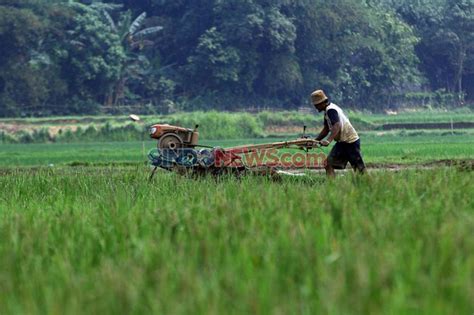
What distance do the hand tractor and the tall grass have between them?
150 inches

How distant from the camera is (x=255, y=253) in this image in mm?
5969

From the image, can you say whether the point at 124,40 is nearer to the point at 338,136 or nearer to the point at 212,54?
the point at 212,54

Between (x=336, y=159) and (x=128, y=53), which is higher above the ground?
(x=128, y=53)

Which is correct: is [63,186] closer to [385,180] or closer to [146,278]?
[385,180]

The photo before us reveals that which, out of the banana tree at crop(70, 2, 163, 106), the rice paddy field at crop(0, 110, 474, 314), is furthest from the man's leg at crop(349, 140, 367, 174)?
the banana tree at crop(70, 2, 163, 106)

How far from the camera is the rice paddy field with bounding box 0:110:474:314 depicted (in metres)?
4.96

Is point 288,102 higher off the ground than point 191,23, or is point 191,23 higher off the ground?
point 191,23

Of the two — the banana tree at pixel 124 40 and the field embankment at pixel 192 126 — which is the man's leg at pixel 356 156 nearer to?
the field embankment at pixel 192 126

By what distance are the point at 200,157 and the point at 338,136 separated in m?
1.60

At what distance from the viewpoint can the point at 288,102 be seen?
5628 cm

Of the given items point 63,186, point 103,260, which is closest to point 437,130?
point 63,186

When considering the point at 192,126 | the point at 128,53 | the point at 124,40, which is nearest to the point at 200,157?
the point at 192,126

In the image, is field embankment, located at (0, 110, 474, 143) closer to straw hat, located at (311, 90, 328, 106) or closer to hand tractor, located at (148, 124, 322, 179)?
hand tractor, located at (148, 124, 322, 179)

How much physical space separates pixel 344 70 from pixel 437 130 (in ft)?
58.1
